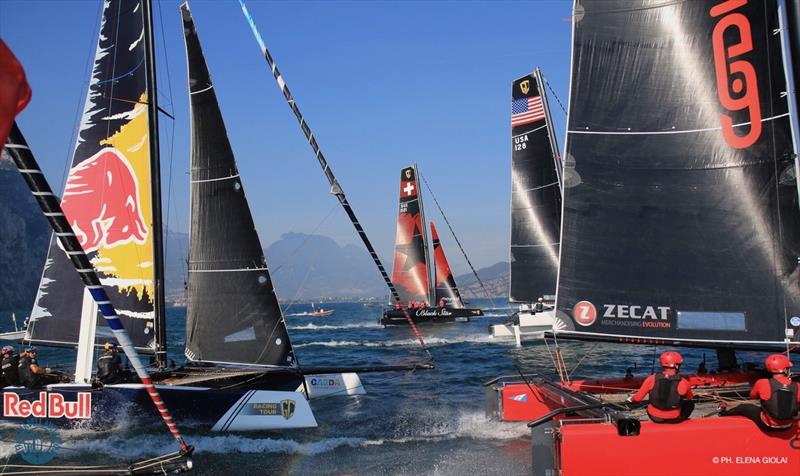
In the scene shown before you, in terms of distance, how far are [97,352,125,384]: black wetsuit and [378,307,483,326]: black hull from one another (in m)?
29.4

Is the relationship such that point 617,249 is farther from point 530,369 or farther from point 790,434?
point 530,369

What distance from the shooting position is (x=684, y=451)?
279 inches

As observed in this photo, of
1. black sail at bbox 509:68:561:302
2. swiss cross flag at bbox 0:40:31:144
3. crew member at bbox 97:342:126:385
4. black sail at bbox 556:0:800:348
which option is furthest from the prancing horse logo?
black sail at bbox 509:68:561:302

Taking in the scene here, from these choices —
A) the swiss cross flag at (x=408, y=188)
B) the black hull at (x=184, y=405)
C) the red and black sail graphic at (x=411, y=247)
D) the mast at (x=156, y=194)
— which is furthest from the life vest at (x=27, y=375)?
the swiss cross flag at (x=408, y=188)

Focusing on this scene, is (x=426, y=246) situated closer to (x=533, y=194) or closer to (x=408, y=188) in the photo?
(x=408, y=188)

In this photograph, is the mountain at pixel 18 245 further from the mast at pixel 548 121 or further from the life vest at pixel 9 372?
the life vest at pixel 9 372

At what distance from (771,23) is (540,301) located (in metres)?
19.5

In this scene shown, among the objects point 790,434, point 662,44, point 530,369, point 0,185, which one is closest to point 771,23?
point 662,44

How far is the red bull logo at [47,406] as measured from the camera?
11.6 meters

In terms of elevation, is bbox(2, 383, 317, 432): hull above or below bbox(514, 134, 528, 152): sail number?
below

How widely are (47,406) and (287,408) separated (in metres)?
4.16

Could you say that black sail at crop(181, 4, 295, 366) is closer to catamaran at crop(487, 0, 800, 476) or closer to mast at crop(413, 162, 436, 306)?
catamaran at crop(487, 0, 800, 476)

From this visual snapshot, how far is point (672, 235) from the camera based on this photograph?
9438mm

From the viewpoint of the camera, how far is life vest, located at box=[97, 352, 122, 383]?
1205cm
